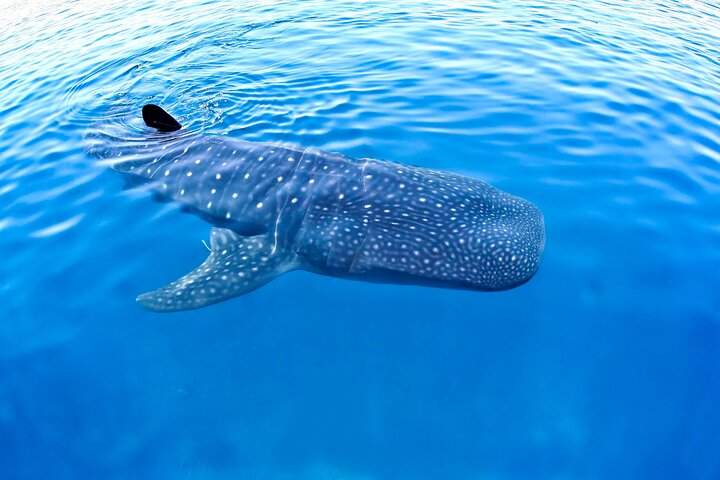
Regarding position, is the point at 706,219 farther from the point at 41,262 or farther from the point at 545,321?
the point at 41,262

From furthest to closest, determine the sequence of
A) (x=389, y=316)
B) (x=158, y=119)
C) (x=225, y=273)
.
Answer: (x=158, y=119) < (x=225, y=273) < (x=389, y=316)

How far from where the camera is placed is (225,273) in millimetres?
5715

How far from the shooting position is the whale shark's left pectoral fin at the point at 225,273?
5418 millimetres

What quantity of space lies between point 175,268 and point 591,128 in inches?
320

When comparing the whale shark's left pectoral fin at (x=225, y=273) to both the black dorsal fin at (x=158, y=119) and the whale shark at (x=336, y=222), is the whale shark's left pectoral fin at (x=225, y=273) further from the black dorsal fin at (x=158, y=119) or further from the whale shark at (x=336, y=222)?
the black dorsal fin at (x=158, y=119)

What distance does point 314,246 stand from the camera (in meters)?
5.82

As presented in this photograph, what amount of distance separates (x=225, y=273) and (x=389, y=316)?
218 cm

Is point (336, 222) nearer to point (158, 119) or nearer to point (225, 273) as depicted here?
point (225, 273)

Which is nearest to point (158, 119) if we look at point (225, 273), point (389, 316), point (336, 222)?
point (225, 273)

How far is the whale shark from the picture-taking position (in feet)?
17.4

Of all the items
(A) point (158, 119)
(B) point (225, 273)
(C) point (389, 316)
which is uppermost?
(A) point (158, 119)

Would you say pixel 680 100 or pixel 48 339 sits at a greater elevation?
pixel 680 100

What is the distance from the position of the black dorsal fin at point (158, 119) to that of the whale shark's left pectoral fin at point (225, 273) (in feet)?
9.67

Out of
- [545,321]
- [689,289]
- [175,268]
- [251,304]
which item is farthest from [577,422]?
[175,268]
